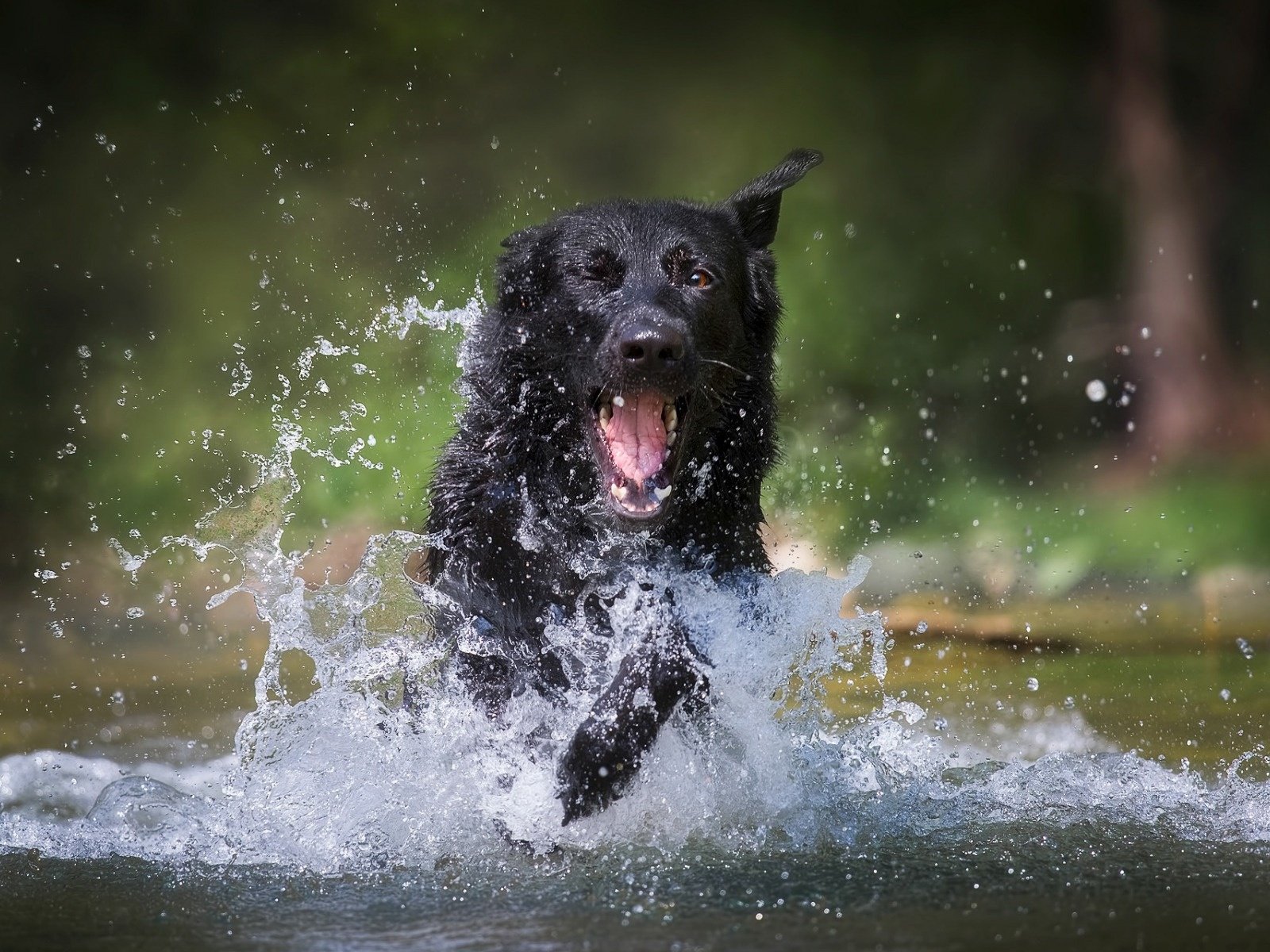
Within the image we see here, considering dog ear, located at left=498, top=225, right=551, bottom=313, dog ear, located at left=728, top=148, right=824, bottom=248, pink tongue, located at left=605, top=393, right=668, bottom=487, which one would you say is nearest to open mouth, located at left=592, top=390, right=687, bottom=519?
pink tongue, located at left=605, top=393, right=668, bottom=487

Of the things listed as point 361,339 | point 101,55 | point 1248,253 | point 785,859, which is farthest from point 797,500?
point 785,859

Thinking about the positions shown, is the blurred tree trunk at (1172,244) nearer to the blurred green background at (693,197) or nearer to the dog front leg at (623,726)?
the blurred green background at (693,197)

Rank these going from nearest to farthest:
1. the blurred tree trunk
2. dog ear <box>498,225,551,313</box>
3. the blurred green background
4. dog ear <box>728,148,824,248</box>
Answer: dog ear <box>498,225,551,313</box> → dog ear <box>728,148,824,248</box> → the blurred green background → the blurred tree trunk

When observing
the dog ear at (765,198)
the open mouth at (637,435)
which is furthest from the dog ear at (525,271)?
the dog ear at (765,198)

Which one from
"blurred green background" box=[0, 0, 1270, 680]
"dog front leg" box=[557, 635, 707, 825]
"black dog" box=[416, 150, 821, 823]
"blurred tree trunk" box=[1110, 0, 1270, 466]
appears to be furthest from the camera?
"blurred tree trunk" box=[1110, 0, 1270, 466]

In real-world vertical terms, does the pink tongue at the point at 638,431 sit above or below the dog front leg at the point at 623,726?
above

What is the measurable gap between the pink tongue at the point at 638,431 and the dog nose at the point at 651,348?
0.16 m

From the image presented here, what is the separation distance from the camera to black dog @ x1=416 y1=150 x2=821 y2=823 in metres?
3.44

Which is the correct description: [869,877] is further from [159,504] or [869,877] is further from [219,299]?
[219,299]

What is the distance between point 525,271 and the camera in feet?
12.5

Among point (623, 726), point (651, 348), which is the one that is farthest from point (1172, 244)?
point (623, 726)

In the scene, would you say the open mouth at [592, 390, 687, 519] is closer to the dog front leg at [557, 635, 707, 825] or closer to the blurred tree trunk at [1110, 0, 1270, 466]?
the dog front leg at [557, 635, 707, 825]

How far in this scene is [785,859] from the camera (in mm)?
2830

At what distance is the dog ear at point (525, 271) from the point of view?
148 inches
